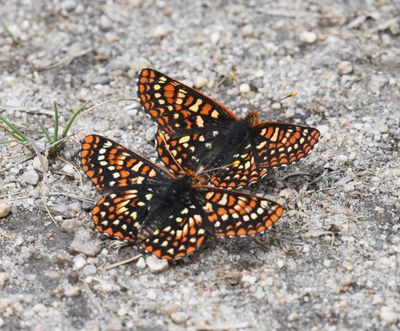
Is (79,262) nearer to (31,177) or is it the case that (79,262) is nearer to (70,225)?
(70,225)

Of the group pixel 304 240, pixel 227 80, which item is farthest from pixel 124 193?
pixel 227 80

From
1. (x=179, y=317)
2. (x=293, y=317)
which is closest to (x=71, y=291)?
(x=179, y=317)

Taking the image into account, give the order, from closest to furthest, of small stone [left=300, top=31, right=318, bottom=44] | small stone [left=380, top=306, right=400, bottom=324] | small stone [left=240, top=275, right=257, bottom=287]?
1. small stone [left=380, top=306, right=400, bottom=324]
2. small stone [left=240, top=275, right=257, bottom=287]
3. small stone [left=300, top=31, right=318, bottom=44]

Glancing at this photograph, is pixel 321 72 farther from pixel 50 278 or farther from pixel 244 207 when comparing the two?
pixel 50 278

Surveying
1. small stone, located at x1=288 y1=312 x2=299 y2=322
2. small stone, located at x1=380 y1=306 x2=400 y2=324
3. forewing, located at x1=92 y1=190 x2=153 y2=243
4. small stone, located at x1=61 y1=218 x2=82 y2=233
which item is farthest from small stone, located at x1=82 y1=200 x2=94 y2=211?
small stone, located at x1=380 y1=306 x2=400 y2=324

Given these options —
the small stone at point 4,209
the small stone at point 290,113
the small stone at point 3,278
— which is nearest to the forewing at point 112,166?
the small stone at point 4,209

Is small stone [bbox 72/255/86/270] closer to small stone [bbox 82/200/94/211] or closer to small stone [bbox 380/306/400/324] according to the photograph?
small stone [bbox 82/200/94/211]

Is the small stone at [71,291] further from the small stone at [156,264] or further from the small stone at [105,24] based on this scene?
the small stone at [105,24]
